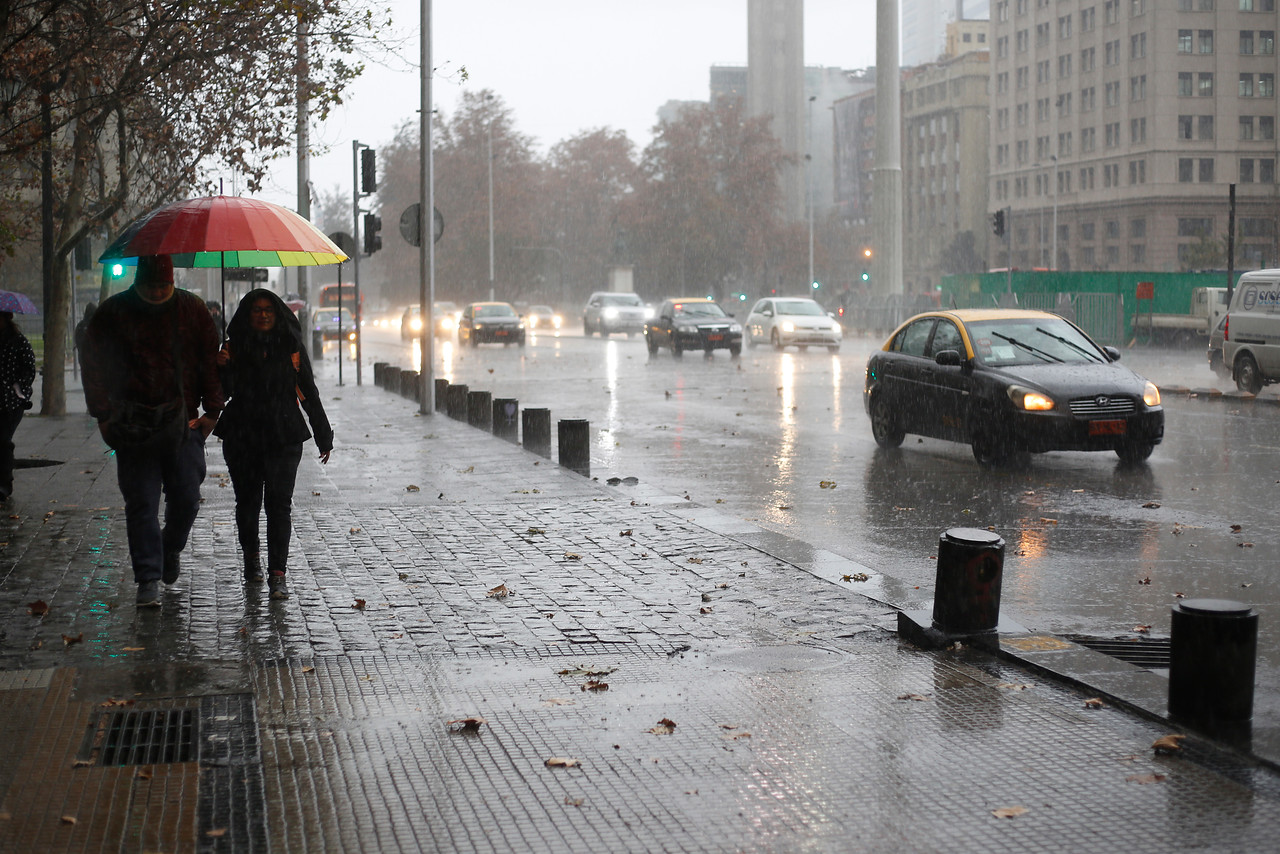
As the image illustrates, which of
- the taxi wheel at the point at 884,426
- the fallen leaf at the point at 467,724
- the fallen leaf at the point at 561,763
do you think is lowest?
the fallen leaf at the point at 561,763

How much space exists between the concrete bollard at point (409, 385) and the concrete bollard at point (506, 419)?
20.8ft

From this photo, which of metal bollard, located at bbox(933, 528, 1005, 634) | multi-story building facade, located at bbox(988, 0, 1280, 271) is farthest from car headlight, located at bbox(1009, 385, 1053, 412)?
multi-story building facade, located at bbox(988, 0, 1280, 271)

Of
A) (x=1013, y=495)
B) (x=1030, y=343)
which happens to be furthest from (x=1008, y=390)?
(x=1013, y=495)

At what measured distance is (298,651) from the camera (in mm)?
6590

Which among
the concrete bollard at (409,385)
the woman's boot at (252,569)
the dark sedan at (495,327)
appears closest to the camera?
the woman's boot at (252,569)

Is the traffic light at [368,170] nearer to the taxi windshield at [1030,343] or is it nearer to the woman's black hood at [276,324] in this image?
the taxi windshield at [1030,343]

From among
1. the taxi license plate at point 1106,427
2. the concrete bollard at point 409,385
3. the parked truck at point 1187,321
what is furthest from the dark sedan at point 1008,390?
the parked truck at point 1187,321

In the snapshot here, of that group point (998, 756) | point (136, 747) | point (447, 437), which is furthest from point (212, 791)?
point (447, 437)

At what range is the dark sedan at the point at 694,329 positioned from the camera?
39.6 m

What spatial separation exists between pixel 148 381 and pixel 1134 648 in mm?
4895

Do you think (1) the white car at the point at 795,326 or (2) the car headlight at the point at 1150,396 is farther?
(1) the white car at the point at 795,326

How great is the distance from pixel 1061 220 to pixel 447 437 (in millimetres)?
87808

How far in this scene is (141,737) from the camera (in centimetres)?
527

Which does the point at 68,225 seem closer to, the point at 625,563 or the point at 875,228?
the point at 625,563
